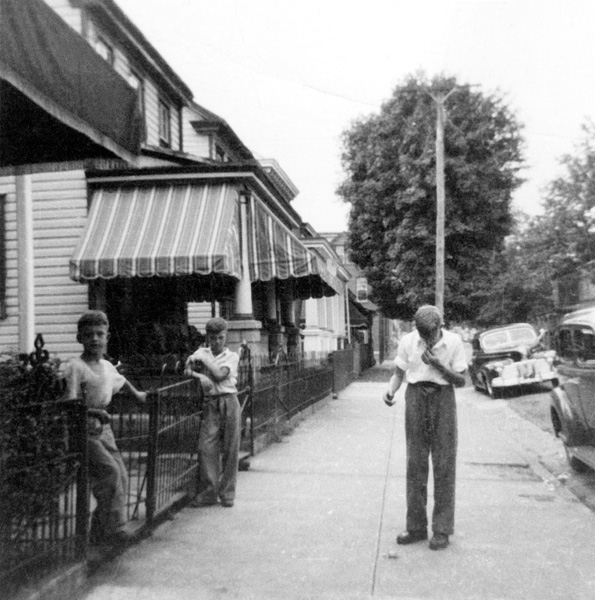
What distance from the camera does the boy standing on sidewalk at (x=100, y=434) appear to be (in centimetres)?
520

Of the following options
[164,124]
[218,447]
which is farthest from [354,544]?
[164,124]

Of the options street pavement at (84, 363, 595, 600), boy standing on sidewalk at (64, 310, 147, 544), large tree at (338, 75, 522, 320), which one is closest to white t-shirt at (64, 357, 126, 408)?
boy standing on sidewalk at (64, 310, 147, 544)

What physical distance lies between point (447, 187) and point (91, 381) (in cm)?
3037

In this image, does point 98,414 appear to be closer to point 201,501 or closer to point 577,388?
point 201,501

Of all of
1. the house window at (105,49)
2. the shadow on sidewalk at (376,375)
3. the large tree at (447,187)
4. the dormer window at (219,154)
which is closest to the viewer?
the house window at (105,49)

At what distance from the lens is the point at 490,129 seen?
3397 cm

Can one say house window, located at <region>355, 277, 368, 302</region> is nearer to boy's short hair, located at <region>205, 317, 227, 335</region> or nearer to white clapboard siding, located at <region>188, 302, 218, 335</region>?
white clapboard siding, located at <region>188, 302, 218, 335</region>

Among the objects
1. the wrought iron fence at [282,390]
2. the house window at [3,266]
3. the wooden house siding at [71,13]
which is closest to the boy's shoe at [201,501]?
the wrought iron fence at [282,390]

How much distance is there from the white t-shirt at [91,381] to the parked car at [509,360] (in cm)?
1478

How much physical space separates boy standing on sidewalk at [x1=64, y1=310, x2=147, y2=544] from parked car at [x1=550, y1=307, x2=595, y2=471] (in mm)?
4737

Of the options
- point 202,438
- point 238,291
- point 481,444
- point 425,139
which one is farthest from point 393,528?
point 425,139

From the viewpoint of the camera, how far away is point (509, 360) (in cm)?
2064

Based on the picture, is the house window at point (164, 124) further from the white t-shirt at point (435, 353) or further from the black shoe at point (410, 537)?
the black shoe at point (410, 537)

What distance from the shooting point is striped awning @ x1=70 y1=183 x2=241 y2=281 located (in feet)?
41.3
